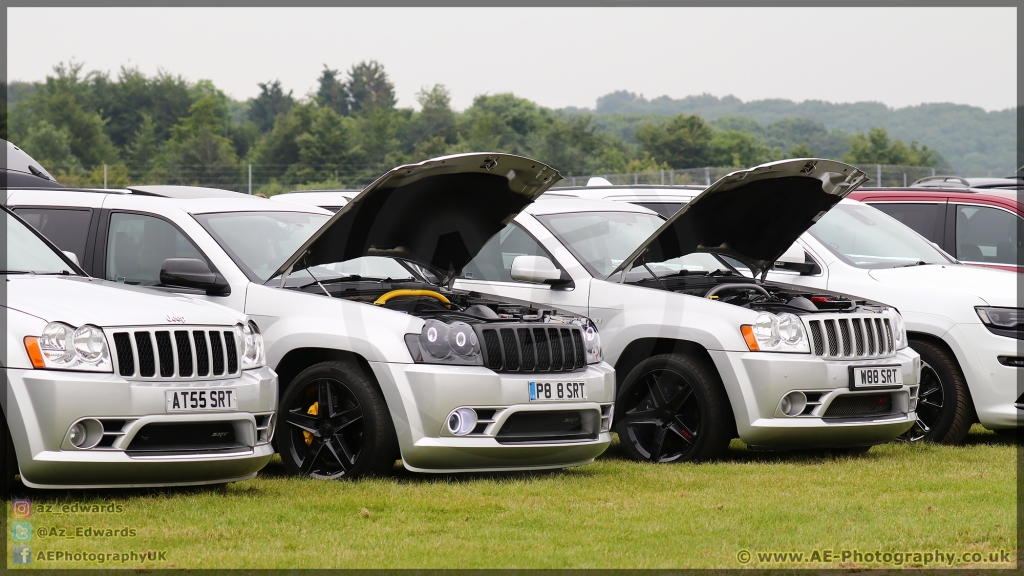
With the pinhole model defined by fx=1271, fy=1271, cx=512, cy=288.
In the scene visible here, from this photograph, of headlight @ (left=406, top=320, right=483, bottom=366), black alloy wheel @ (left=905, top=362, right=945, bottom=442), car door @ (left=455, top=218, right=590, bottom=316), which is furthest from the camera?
black alloy wheel @ (left=905, top=362, right=945, bottom=442)

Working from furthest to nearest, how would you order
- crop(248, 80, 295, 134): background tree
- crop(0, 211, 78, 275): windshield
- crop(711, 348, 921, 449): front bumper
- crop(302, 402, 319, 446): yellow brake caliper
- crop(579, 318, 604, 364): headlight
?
crop(248, 80, 295, 134): background tree
crop(711, 348, 921, 449): front bumper
crop(579, 318, 604, 364): headlight
crop(302, 402, 319, 446): yellow brake caliper
crop(0, 211, 78, 275): windshield

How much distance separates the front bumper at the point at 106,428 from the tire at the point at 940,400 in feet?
18.2

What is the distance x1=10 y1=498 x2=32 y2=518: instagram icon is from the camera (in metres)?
6.14

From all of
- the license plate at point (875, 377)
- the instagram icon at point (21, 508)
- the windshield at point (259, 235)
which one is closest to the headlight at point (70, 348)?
the instagram icon at point (21, 508)

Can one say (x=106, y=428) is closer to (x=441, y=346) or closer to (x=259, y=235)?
(x=441, y=346)

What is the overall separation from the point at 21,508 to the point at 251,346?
147 cm

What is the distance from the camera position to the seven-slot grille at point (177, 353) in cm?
639

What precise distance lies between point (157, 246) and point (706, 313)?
12.3ft

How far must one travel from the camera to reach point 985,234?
39.9ft

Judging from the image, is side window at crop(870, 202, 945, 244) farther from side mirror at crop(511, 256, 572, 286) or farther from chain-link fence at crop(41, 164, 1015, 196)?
chain-link fence at crop(41, 164, 1015, 196)

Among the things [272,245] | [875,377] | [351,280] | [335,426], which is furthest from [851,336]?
[272,245]

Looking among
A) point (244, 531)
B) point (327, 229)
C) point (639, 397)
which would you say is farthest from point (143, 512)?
point (639, 397)

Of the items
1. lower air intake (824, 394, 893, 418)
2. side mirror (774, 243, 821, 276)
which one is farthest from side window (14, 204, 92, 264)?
side mirror (774, 243, 821, 276)

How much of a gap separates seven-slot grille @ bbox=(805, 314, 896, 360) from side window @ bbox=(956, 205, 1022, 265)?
11.6 feet
